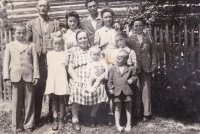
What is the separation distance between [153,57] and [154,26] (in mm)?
1740

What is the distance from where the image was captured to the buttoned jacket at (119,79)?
197 inches

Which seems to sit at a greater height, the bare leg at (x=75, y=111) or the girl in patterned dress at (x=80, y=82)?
the girl in patterned dress at (x=80, y=82)

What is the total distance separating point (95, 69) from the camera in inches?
196

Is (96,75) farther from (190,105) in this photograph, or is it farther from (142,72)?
(190,105)

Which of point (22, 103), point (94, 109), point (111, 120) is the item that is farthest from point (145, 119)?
point (22, 103)

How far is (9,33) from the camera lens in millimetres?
6930

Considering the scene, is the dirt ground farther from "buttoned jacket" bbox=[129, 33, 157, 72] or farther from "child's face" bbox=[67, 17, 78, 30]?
"child's face" bbox=[67, 17, 78, 30]

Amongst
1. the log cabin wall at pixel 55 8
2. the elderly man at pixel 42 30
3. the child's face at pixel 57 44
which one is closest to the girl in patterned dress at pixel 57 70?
the child's face at pixel 57 44

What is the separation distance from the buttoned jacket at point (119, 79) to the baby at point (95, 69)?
0.43ft

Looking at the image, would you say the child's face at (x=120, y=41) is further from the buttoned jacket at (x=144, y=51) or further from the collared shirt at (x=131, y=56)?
the buttoned jacket at (x=144, y=51)

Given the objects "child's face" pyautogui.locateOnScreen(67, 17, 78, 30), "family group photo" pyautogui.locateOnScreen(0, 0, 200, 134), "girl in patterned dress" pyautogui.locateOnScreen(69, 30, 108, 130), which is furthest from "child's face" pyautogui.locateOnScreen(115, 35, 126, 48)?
"child's face" pyautogui.locateOnScreen(67, 17, 78, 30)

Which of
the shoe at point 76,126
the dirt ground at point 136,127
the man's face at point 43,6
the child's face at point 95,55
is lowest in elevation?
the dirt ground at point 136,127

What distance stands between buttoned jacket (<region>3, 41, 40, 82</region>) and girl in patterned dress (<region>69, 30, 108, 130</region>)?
2.19ft

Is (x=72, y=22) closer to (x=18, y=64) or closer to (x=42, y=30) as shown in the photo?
(x=42, y=30)
